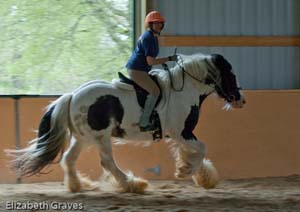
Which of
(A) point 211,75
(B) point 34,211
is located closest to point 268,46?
(A) point 211,75

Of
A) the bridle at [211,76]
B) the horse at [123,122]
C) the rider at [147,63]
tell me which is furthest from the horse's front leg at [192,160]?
the bridle at [211,76]

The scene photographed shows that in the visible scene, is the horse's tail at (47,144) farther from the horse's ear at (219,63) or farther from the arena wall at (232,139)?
the horse's ear at (219,63)

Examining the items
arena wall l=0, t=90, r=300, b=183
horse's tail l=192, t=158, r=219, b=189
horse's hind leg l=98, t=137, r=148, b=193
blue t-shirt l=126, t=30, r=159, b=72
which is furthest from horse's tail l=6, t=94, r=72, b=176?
horse's tail l=192, t=158, r=219, b=189

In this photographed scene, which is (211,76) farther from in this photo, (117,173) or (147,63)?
(117,173)

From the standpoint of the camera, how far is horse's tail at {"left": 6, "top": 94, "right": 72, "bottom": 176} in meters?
7.43

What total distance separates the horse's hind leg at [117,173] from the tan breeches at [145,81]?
29.4 inches

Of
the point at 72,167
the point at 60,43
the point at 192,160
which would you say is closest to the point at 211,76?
the point at 192,160

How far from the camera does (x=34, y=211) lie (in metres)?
6.26

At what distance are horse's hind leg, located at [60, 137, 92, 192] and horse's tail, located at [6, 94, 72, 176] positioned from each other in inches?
8.1

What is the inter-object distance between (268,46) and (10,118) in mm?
4079

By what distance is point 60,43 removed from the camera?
31.3 feet

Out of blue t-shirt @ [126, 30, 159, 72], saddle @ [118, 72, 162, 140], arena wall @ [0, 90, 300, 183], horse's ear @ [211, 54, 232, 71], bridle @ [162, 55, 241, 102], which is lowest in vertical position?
arena wall @ [0, 90, 300, 183]

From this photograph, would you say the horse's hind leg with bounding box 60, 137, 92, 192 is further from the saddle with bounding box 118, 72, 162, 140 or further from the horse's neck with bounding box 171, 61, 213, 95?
the horse's neck with bounding box 171, 61, 213, 95

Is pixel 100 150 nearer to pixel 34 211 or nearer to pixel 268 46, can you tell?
pixel 34 211
